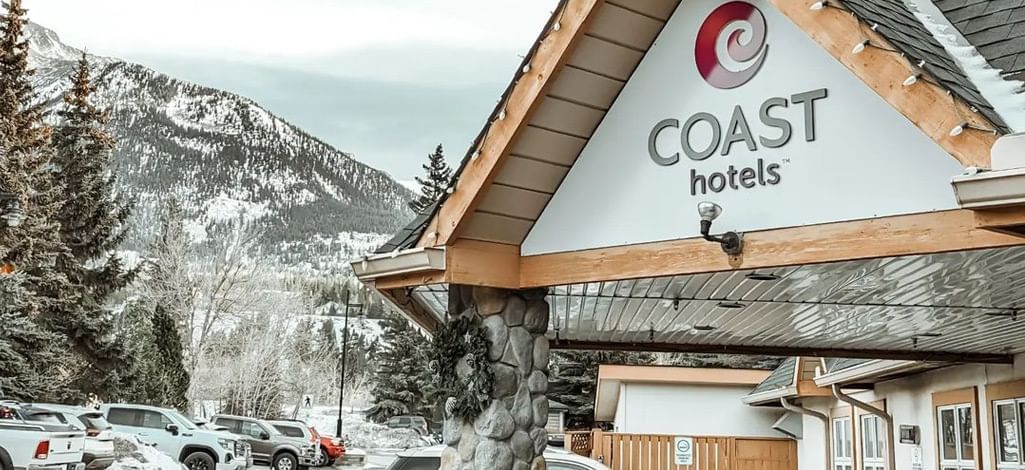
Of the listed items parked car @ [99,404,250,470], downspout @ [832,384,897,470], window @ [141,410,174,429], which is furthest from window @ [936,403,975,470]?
window @ [141,410,174,429]

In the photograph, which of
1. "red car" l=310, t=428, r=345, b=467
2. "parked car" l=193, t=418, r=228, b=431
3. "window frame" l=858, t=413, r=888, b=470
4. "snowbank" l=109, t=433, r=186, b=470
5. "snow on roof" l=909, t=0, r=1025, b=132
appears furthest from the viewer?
"red car" l=310, t=428, r=345, b=467

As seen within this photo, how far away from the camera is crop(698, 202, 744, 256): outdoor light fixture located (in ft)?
19.5

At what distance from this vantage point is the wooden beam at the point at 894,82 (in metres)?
4.80

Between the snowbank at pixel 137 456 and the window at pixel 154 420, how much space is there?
119 cm

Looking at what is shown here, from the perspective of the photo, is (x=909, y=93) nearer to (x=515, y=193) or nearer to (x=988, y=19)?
(x=988, y=19)

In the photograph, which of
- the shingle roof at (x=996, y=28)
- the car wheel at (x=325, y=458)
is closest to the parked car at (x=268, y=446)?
the car wheel at (x=325, y=458)

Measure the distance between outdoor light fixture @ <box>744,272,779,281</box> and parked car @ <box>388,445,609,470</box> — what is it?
4.89 metres

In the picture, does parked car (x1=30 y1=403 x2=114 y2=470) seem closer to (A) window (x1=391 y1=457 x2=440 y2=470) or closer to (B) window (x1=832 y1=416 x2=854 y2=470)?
(A) window (x1=391 y1=457 x2=440 y2=470)

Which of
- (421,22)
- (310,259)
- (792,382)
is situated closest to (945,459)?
(792,382)

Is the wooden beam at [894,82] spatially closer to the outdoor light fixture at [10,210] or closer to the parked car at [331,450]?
the outdoor light fixture at [10,210]

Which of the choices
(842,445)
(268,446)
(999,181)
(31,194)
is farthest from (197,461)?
(999,181)

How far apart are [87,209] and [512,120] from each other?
30.9m

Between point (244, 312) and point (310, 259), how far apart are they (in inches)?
4953

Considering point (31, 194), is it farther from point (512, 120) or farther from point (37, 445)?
point (512, 120)
